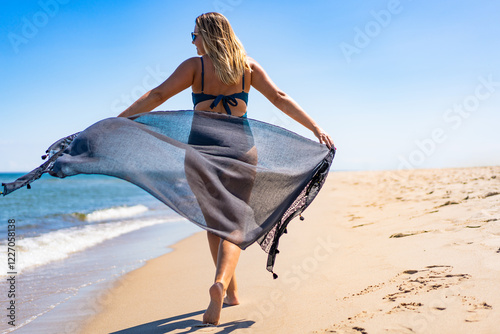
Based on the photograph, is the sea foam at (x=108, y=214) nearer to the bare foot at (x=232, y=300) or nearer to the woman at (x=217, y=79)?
the bare foot at (x=232, y=300)

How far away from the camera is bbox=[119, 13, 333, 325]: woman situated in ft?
8.10

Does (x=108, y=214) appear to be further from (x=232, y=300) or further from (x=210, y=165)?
(x=210, y=165)

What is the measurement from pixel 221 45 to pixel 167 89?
45 cm

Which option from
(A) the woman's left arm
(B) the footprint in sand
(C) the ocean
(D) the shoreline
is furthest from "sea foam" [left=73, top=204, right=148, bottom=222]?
(B) the footprint in sand

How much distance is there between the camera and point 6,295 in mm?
3889

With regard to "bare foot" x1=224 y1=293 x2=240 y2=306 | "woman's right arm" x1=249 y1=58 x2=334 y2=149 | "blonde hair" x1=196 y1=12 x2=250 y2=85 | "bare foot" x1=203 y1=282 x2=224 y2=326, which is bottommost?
"bare foot" x1=224 y1=293 x2=240 y2=306

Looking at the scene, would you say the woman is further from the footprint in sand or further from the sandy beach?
the footprint in sand

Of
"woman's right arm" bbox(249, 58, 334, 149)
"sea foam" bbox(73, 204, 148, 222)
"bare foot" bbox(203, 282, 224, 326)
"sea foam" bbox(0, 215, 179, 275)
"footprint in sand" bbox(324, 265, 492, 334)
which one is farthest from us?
"sea foam" bbox(73, 204, 148, 222)

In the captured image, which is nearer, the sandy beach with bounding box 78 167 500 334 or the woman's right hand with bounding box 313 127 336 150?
the sandy beach with bounding box 78 167 500 334

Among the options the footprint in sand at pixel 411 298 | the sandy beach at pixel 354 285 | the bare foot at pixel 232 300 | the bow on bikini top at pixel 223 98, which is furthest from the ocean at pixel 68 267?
the footprint in sand at pixel 411 298

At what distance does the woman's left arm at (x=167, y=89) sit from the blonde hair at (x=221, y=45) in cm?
15

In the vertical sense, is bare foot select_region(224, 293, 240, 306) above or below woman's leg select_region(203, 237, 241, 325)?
below

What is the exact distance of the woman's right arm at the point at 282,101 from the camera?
2.71 metres

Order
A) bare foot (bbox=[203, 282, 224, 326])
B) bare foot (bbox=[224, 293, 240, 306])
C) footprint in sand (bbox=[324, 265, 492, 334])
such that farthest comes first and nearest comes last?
bare foot (bbox=[224, 293, 240, 306]), bare foot (bbox=[203, 282, 224, 326]), footprint in sand (bbox=[324, 265, 492, 334])
